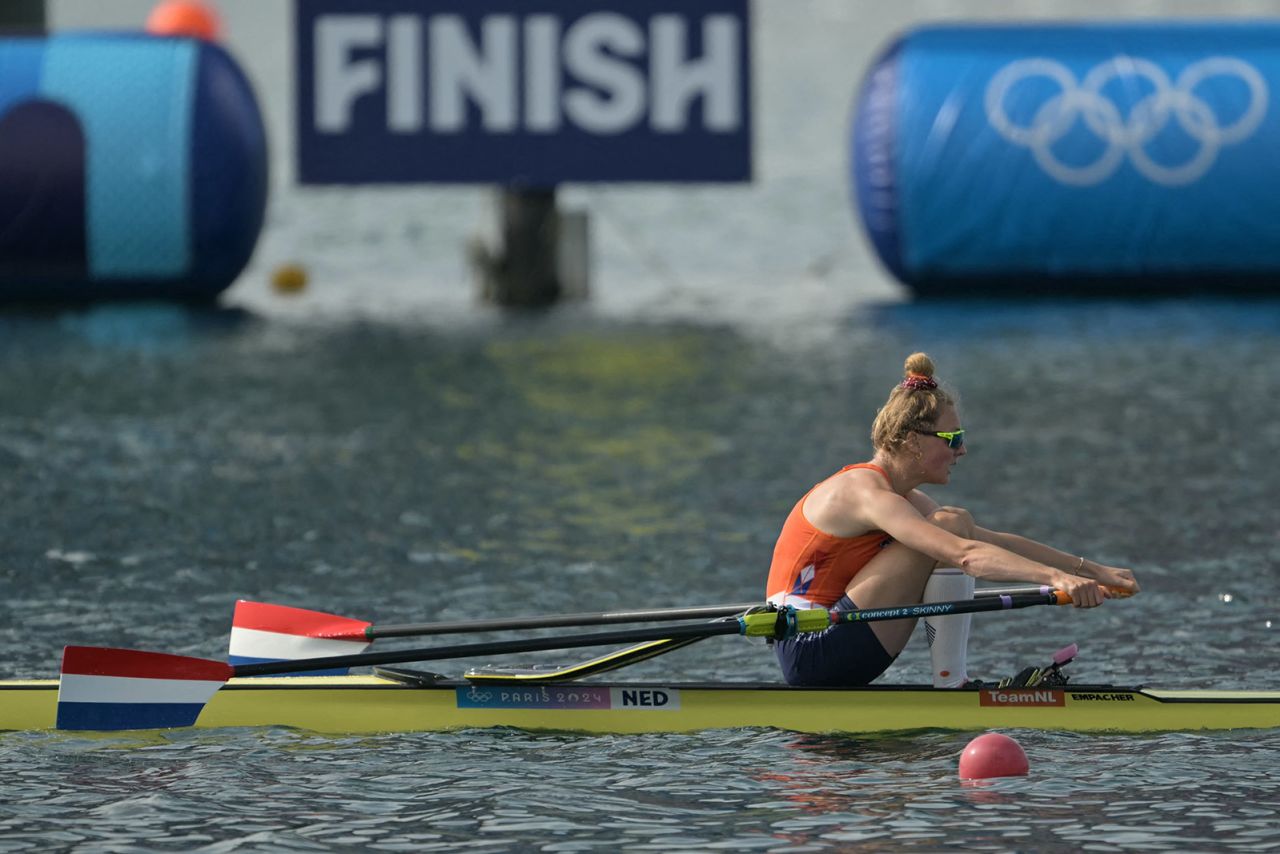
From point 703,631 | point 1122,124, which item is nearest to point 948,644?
point 703,631

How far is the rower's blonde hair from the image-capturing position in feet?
26.8

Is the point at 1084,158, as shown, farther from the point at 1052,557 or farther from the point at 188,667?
the point at 188,667

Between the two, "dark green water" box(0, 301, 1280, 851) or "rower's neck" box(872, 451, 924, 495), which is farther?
"rower's neck" box(872, 451, 924, 495)

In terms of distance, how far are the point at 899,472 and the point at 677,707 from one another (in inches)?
48.6

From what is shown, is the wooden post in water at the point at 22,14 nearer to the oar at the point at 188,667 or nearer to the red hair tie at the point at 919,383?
the oar at the point at 188,667

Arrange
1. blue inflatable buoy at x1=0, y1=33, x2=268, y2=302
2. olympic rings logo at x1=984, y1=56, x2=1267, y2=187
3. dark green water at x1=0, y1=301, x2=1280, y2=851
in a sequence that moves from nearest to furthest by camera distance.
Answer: dark green water at x1=0, y1=301, x2=1280, y2=851 < blue inflatable buoy at x1=0, y1=33, x2=268, y2=302 < olympic rings logo at x1=984, y1=56, x2=1267, y2=187

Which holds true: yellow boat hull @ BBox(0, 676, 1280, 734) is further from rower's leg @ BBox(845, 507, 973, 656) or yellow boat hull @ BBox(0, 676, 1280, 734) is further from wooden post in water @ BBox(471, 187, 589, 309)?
wooden post in water @ BBox(471, 187, 589, 309)

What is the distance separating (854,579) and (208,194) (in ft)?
49.1

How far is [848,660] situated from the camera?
841 centimetres

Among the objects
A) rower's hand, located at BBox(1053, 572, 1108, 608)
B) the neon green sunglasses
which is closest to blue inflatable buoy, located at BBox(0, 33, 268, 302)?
the neon green sunglasses

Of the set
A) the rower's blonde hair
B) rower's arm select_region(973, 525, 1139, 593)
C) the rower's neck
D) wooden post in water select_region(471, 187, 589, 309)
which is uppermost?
wooden post in water select_region(471, 187, 589, 309)

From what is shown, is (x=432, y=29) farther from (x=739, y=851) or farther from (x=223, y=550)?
(x=739, y=851)

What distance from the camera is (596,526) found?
12.7m

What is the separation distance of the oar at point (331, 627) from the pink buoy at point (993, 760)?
3.61 feet
